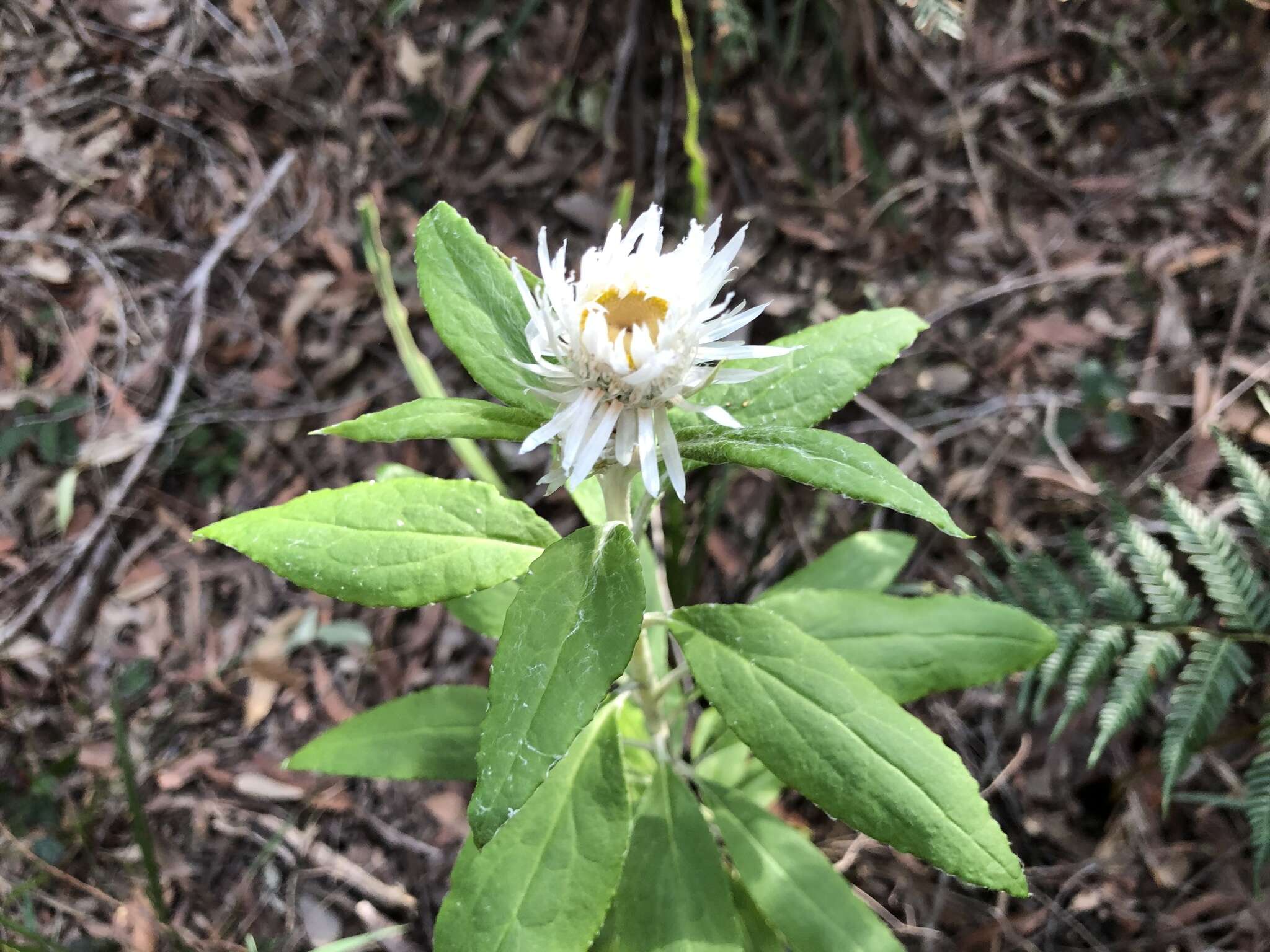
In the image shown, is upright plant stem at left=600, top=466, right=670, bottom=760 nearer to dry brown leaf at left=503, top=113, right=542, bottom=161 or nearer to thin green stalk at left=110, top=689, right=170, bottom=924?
thin green stalk at left=110, top=689, right=170, bottom=924

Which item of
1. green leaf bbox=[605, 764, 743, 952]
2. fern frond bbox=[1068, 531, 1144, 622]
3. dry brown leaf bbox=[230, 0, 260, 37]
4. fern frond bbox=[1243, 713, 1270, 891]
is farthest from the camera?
dry brown leaf bbox=[230, 0, 260, 37]

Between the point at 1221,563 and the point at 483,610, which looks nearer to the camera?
the point at 483,610

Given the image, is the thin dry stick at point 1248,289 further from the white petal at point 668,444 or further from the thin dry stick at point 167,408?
the thin dry stick at point 167,408

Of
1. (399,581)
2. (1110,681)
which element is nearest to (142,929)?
(399,581)

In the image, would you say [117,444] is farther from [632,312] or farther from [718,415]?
[718,415]


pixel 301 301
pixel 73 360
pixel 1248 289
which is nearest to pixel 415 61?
pixel 301 301

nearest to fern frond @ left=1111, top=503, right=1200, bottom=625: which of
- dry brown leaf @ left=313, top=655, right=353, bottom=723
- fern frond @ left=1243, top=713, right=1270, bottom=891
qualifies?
fern frond @ left=1243, top=713, right=1270, bottom=891

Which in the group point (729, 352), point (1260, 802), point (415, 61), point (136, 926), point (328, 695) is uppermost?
point (415, 61)
